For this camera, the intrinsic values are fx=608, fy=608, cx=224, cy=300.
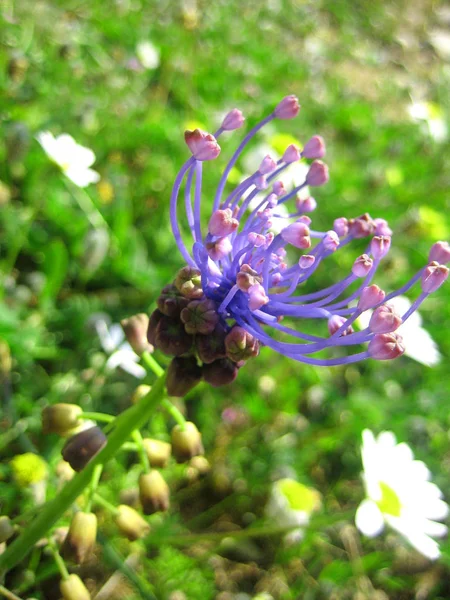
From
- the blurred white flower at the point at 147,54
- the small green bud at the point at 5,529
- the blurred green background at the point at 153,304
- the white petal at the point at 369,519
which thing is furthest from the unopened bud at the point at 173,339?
the blurred white flower at the point at 147,54

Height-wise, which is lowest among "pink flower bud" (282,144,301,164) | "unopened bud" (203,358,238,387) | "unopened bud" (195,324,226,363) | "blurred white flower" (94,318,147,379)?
"blurred white flower" (94,318,147,379)

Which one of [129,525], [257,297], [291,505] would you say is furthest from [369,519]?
[257,297]

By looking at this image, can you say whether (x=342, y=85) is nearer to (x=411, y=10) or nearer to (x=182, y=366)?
(x=411, y=10)

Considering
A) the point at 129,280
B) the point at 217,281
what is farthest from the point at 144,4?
the point at 217,281

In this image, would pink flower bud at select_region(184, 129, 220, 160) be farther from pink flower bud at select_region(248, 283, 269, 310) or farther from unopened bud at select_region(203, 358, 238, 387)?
unopened bud at select_region(203, 358, 238, 387)

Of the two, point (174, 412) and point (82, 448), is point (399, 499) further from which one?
point (82, 448)

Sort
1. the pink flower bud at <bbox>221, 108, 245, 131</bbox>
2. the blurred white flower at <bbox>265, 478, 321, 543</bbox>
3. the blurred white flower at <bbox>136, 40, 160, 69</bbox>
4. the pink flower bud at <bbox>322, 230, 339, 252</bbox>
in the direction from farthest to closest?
1. the blurred white flower at <bbox>136, 40, 160, 69</bbox>
2. the blurred white flower at <bbox>265, 478, 321, 543</bbox>
3. the pink flower bud at <bbox>221, 108, 245, 131</bbox>
4. the pink flower bud at <bbox>322, 230, 339, 252</bbox>

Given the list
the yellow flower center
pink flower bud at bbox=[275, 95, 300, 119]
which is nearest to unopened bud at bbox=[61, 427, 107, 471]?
pink flower bud at bbox=[275, 95, 300, 119]
